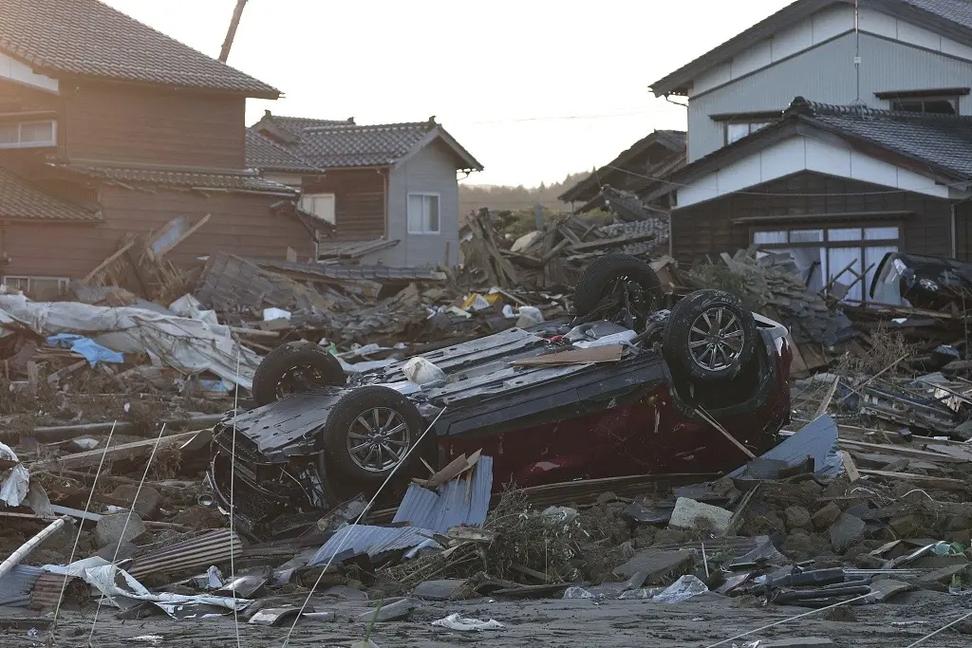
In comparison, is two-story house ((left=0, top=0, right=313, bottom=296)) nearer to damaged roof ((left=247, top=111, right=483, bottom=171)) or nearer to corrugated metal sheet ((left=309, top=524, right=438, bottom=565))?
damaged roof ((left=247, top=111, right=483, bottom=171))

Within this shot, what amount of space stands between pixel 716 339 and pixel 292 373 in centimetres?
338

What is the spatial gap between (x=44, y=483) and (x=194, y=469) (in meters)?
2.22

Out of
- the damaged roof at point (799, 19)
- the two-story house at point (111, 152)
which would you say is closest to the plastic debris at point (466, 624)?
the two-story house at point (111, 152)

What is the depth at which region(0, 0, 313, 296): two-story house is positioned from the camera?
33.6 m

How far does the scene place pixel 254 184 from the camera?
3759 cm

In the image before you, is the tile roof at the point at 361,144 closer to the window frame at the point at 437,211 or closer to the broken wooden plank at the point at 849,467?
the window frame at the point at 437,211

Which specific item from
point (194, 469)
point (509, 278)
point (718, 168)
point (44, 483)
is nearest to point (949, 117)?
point (718, 168)

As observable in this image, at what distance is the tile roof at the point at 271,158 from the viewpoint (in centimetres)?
4588

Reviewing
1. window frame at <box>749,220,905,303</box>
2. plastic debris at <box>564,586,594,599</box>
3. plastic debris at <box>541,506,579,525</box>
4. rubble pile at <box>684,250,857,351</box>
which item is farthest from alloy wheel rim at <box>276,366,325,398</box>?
window frame at <box>749,220,905,303</box>

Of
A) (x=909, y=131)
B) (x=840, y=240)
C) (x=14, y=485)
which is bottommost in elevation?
(x=14, y=485)

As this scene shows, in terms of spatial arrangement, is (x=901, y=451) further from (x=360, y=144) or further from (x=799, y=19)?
(x=360, y=144)

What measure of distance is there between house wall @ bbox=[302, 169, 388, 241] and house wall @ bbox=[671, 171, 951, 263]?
1770 centimetres

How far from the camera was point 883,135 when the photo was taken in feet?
100

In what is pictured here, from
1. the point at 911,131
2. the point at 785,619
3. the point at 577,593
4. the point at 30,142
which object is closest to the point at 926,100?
the point at 911,131
